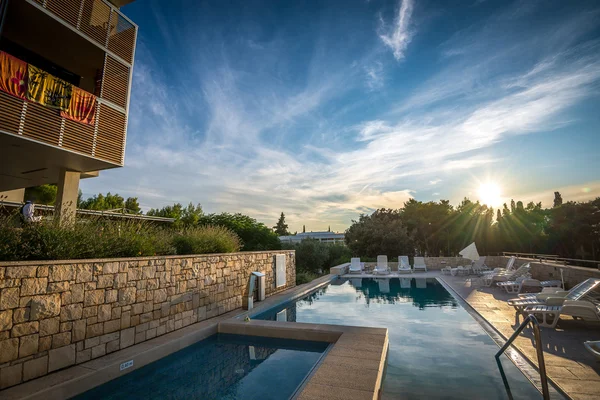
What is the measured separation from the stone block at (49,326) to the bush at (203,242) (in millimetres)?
3392

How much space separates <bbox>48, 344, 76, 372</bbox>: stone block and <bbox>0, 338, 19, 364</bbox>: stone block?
1.26ft

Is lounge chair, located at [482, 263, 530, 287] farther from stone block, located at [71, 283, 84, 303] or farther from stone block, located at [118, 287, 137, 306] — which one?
stone block, located at [71, 283, 84, 303]

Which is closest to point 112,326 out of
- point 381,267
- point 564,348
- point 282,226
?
point 564,348

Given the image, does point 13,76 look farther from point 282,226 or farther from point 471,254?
point 282,226

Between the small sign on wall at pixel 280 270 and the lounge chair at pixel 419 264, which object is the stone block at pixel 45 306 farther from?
the lounge chair at pixel 419 264

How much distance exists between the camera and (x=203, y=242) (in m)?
7.51

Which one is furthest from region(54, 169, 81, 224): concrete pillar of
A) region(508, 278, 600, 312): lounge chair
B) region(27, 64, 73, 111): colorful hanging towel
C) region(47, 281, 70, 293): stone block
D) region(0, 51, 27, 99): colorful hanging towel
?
region(508, 278, 600, 312): lounge chair

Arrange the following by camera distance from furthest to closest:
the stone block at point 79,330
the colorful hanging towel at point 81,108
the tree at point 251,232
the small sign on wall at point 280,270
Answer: the tree at point 251,232
the small sign on wall at point 280,270
the colorful hanging towel at point 81,108
the stone block at point 79,330

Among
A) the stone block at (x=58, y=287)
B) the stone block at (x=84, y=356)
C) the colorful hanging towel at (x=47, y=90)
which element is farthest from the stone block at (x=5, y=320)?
the colorful hanging towel at (x=47, y=90)

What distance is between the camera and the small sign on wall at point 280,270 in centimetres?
1027

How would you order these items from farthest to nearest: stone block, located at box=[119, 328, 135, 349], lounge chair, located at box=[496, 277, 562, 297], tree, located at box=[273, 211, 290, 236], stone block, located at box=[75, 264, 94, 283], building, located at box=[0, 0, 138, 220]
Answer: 1. tree, located at box=[273, 211, 290, 236]
2. lounge chair, located at box=[496, 277, 562, 297]
3. building, located at box=[0, 0, 138, 220]
4. stone block, located at box=[119, 328, 135, 349]
5. stone block, located at box=[75, 264, 94, 283]

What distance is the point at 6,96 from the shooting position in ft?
19.4

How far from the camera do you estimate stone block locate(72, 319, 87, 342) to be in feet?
13.2

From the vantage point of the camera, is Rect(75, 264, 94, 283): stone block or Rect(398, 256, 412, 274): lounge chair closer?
Result: Rect(75, 264, 94, 283): stone block
